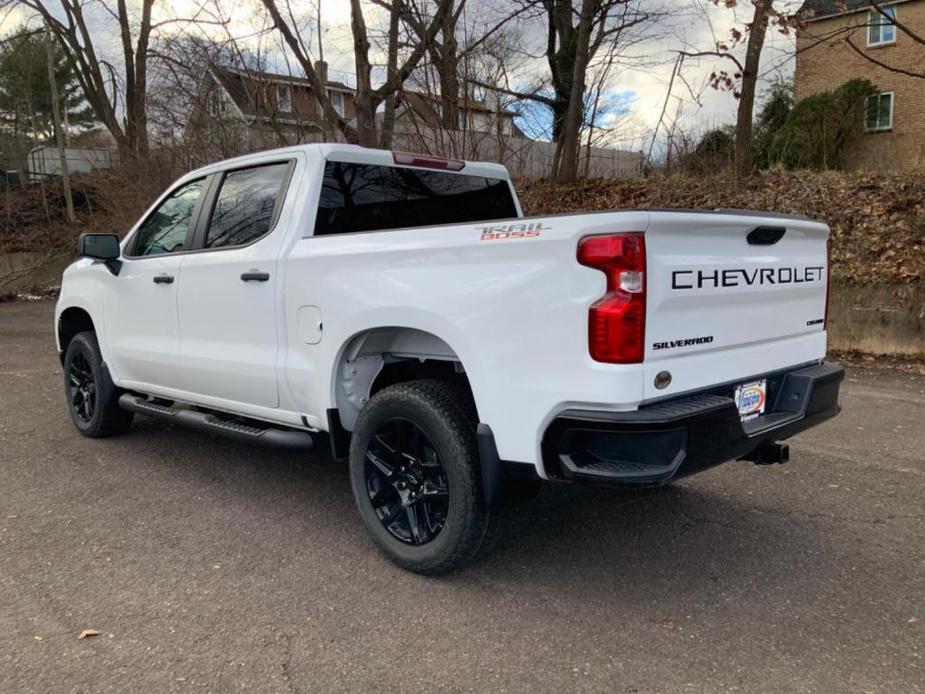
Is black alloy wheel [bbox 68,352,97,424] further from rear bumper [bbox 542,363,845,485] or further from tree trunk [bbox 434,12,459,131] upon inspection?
tree trunk [bbox 434,12,459,131]

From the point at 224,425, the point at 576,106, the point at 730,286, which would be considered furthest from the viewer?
the point at 576,106

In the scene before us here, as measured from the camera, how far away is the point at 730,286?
3.08 metres

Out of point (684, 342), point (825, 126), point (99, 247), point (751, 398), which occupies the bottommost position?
point (751, 398)

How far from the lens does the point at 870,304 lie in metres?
8.58

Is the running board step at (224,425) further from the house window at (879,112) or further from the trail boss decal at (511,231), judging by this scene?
the house window at (879,112)

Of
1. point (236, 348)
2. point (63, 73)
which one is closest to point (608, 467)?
point (236, 348)

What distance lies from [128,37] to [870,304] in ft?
73.2

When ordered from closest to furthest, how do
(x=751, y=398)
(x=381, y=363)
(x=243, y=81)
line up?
(x=751, y=398)
(x=381, y=363)
(x=243, y=81)

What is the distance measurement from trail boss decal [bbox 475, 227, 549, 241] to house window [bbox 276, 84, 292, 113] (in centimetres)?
1236

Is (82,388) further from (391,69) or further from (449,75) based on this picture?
(391,69)

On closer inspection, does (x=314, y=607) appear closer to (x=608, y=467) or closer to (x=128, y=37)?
(x=608, y=467)

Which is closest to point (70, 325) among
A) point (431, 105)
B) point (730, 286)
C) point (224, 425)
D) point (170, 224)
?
point (170, 224)

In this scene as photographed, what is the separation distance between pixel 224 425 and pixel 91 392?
7.16 ft

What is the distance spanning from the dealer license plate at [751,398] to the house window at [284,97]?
12728 millimetres
